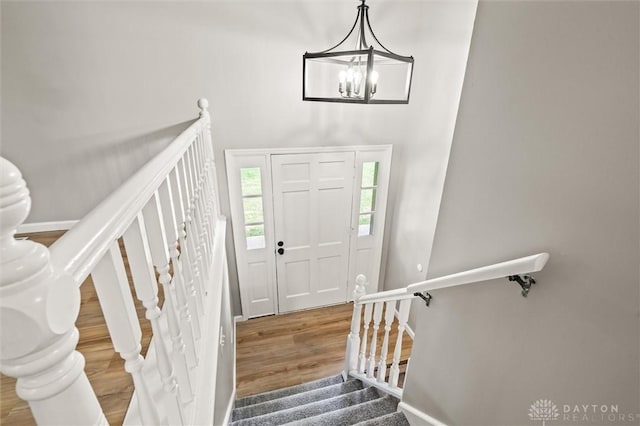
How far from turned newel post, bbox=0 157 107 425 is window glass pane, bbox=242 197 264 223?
2936mm

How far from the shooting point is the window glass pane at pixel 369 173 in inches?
138

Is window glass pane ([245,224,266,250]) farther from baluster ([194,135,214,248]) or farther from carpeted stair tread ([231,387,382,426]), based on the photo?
carpeted stair tread ([231,387,382,426])

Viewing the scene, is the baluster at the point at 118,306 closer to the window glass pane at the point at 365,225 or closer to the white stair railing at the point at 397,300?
the white stair railing at the point at 397,300

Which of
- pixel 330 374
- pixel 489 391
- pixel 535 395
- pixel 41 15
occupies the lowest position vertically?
pixel 330 374

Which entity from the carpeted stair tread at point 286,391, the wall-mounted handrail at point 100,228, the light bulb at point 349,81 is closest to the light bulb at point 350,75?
the light bulb at point 349,81

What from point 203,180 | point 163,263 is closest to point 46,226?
point 203,180

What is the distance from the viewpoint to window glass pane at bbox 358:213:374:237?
3.78m

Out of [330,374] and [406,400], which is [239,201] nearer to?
[330,374]

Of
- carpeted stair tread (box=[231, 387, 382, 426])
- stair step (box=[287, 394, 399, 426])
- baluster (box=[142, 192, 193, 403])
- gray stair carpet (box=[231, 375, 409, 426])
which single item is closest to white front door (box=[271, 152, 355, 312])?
gray stair carpet (box=[231, 375, 409, 426])

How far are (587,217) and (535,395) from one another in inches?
24.8

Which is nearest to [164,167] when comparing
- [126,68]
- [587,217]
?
[587,217]

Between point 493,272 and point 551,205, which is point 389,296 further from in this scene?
point 551,205

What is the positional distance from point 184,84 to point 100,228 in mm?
2556

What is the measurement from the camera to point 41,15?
2100 mm
